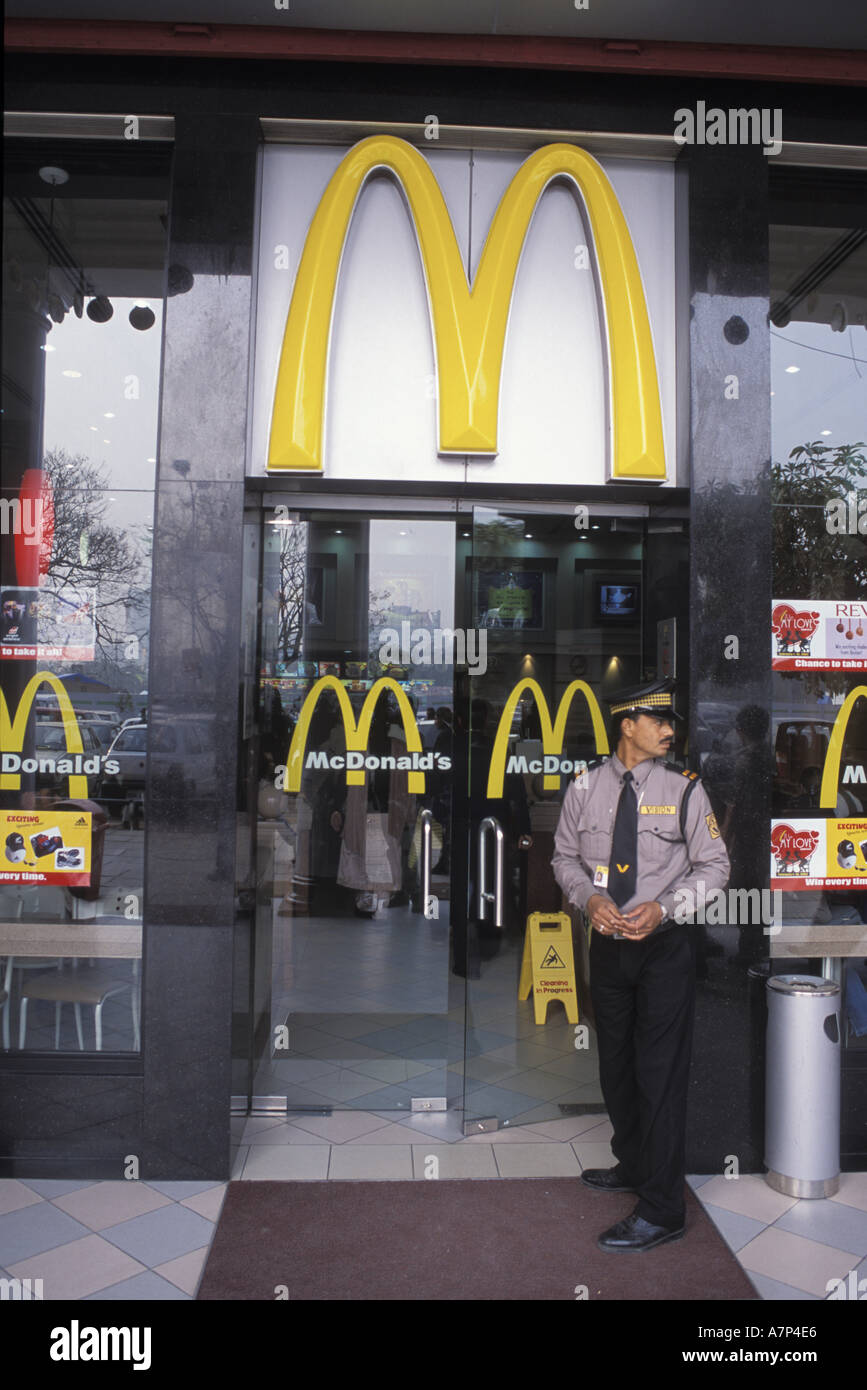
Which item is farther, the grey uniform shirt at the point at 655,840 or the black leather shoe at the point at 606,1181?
the black leather shoe at the point at 606,1181

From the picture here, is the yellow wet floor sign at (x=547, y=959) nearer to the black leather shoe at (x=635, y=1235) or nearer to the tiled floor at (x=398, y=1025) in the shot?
the tiled floor at (x=398, y=1025)

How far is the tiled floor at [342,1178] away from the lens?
3.01 m

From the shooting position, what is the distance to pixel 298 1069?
4.47 m

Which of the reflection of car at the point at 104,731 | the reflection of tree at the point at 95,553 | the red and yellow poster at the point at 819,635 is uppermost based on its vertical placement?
the reflection of tree at the point at 95,553

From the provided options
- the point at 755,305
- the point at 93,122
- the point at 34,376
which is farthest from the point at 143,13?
the point at 755,305

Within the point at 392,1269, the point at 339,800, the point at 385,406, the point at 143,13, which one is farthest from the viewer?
the point at 339,800

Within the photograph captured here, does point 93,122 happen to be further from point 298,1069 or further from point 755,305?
point 298,1069

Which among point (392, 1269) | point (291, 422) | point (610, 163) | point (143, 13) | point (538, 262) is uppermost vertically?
point (143, 13)

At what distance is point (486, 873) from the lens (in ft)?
14.2

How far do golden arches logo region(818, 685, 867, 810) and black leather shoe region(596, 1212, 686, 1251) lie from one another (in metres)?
1.87

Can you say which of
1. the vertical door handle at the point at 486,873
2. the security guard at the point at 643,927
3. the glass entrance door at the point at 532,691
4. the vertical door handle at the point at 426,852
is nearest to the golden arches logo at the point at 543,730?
the glass entrance door at the point at 532,691

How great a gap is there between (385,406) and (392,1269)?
130 inches

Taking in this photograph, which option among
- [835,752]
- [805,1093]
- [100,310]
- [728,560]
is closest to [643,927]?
[805,1093]

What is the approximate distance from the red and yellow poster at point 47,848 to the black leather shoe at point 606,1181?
2.35 m
